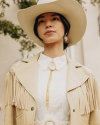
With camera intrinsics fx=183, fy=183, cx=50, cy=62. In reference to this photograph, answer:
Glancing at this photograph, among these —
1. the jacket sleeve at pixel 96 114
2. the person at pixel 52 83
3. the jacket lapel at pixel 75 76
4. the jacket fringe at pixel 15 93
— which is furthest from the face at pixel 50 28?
the jacket sleeve at pixel 96 114

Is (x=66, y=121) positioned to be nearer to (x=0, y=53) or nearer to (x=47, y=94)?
(x=47, y=94)

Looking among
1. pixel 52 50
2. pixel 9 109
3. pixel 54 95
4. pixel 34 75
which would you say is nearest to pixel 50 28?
pixel 52 50

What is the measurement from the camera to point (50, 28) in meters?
1.31

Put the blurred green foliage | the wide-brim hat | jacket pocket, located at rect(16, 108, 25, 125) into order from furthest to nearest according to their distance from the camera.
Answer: the blurred green foliage → the wide-brim hat → jacket pocket, located at rect(16, 108, 25, 125)

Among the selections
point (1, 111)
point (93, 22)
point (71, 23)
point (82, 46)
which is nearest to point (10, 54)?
point (1, 111)

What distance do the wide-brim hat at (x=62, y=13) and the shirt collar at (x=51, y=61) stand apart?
0.21 m

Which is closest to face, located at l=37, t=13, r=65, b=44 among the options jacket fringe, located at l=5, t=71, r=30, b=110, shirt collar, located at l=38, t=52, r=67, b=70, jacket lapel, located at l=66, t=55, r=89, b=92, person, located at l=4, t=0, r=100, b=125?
person, located at l=4, t=0, r=100, b=125

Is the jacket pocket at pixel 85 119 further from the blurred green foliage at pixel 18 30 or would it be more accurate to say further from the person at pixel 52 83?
the blurred green foliage at pixel 18 30

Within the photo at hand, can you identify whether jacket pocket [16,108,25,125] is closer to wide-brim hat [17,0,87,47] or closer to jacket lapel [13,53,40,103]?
jacket lapel [13,53,40,103]

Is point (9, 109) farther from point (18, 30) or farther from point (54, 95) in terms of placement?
point (18, 30)

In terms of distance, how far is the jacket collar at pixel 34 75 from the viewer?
124 cm

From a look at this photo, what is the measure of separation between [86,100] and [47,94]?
0.27 m

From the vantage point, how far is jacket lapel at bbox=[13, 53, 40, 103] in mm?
1235

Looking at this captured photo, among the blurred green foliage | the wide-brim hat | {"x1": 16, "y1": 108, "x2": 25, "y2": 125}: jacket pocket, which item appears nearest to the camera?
{"x1": 16, "y1": 108, "x2": 25, "y2": 125}: jacket pocket
